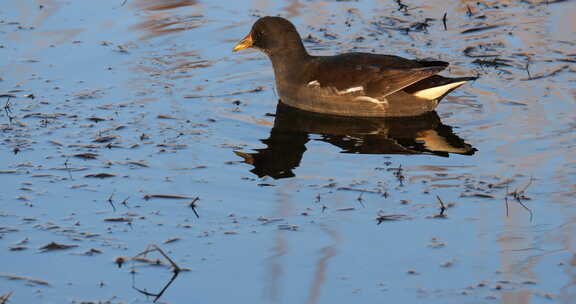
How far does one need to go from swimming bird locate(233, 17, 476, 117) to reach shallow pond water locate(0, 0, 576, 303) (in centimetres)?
20

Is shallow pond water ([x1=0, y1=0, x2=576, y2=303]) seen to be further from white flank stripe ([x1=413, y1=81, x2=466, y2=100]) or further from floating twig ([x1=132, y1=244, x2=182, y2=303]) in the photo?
white flank stripe ([x1=413, y1=81, x2=466, y2=100])

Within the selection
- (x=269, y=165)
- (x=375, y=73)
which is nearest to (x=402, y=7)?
(x=375, y=73)

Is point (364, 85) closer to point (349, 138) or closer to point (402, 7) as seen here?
point (349, 138)

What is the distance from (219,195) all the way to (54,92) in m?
2.89

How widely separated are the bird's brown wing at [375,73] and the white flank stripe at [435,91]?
0.46 feet

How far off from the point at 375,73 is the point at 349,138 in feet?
2.73

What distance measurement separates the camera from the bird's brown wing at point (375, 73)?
8.51 meters

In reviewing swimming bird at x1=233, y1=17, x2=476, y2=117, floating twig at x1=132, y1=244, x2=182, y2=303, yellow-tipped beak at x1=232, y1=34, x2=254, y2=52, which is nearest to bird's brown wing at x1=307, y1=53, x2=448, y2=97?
swimming bird at x1=233, y1=17, x2=476, y2=117

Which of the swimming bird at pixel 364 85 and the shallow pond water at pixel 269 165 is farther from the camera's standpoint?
the swimming bird at pixel 364 85

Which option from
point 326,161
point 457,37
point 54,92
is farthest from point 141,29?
point 326,161

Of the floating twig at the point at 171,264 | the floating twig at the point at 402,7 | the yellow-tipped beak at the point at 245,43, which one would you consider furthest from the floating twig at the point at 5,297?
the floating twig at the point at 402,7

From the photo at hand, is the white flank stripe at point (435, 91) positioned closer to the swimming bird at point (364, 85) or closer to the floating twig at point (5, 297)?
the swimming bird at point (364, 85)

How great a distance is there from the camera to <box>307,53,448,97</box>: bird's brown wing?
8.51 metres

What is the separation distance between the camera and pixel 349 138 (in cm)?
804
